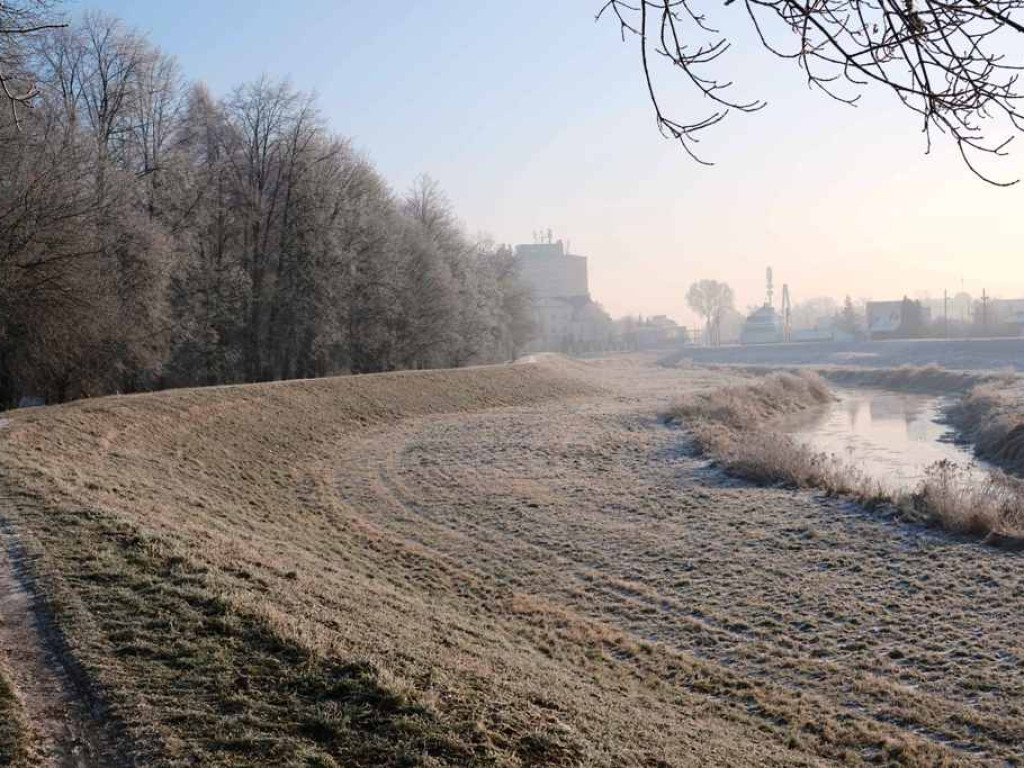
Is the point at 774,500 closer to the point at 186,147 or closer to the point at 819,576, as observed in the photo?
the point at 819,576

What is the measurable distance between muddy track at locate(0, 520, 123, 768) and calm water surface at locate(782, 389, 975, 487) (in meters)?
21.2

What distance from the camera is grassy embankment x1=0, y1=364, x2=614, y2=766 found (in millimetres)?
6156

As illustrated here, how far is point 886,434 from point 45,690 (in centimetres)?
3488

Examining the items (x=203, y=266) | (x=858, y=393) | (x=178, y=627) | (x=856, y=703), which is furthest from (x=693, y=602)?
(x=858, y=393)

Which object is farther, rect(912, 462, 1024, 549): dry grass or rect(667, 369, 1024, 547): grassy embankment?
rect(667, 369, 1024, 547): grassy embankment

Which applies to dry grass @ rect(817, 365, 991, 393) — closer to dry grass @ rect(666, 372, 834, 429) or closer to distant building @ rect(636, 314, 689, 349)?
dry grass @ rect(666, 372, 834, 429)

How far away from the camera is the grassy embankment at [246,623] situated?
616 centimetres

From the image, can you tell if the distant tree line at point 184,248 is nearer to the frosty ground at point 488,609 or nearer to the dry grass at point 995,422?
the frosty ground at point 488,609

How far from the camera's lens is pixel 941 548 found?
15.9 meters

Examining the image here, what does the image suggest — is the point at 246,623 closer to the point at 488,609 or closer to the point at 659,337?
the point at 488,609

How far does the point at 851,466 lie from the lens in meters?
23.6

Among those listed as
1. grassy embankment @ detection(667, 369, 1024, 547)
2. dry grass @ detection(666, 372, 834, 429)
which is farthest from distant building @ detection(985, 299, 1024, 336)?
grassy embankment @ detection(667, 369, 1024, 547)

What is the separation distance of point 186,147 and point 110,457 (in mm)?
21710

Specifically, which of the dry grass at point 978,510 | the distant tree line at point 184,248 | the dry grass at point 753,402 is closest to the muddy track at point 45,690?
the distant tree line at point 184,248
